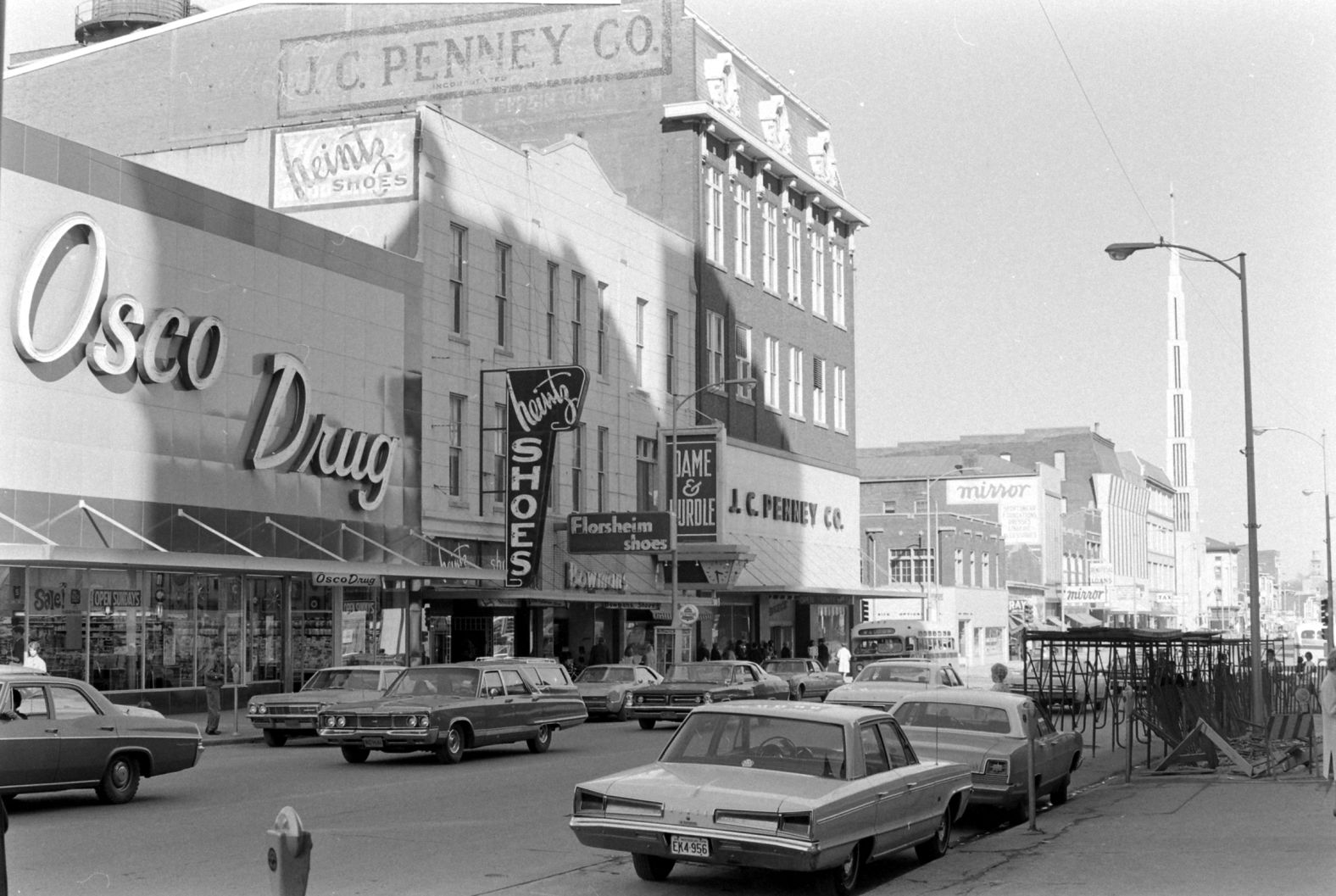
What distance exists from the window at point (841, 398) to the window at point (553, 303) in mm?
26685

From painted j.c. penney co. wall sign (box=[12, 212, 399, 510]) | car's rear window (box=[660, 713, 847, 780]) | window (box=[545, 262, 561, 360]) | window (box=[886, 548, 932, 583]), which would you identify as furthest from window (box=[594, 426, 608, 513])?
window (box=[886, 548, 932, 583])

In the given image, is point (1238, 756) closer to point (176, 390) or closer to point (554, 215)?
point (176, 390)

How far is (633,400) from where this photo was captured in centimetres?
5081

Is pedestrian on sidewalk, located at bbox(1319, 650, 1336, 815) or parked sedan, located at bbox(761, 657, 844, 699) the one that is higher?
pedestrian on sidewalk, located at bbox(1319, 650, 1336, 815)

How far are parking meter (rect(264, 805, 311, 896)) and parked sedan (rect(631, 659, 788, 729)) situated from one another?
2405cm

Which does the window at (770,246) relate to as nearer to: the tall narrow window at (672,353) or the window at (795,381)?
the window at (795,381)

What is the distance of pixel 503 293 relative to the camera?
141 ft

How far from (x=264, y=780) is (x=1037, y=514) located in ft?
301

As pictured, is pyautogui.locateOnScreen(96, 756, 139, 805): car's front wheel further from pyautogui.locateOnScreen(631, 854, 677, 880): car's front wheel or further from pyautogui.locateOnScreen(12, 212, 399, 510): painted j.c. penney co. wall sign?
pyautogui.locateOnScreen(12, 212, 399, 510): painted j.c. penney co. wall sign

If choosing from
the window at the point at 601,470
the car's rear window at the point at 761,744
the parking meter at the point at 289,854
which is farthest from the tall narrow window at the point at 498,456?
the parking meter at the point at 289,854

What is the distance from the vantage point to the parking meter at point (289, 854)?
6211 mm

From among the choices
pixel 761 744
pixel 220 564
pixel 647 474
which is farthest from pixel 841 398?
pixel 761 744

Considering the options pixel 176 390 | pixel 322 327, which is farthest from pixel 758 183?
pixel 176 390

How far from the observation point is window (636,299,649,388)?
168ft
